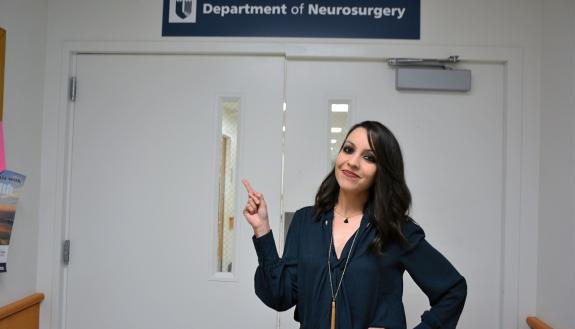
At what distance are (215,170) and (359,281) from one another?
1051 millimetres

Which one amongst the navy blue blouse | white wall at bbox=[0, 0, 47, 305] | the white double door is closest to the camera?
the navy blue blouse

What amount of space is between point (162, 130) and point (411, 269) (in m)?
1.38

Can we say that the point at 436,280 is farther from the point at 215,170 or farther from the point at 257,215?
the point at 215,170

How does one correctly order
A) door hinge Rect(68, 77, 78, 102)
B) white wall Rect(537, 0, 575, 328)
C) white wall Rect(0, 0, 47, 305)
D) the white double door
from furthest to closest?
door hinge Rect(68, 77, 78, 102) → the white double door → white wall Rect(0, 0, 47, 305) → white wall Rect(537, 0, 575, 328)

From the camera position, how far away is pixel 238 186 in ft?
6.32

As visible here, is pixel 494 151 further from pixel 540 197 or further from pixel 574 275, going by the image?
pixel 574 275

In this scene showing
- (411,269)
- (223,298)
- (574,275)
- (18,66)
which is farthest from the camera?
(223,298)

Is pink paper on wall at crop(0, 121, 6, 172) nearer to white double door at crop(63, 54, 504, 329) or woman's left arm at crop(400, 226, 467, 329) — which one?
white double door at crop(63, 54, 504, 329)

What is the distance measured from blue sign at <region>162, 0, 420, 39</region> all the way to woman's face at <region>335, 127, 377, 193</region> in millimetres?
916

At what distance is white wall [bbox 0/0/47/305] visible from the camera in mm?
1731

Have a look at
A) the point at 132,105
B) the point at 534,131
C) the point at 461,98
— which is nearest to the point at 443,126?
the point at 461,98

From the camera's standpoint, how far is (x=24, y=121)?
5.99 feet

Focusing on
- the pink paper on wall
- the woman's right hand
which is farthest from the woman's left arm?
the pink paper on wall

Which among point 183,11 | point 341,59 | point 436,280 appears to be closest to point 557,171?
point 436,280
